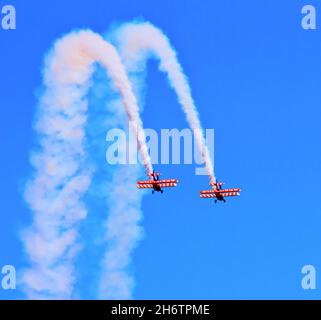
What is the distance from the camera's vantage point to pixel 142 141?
124688mm

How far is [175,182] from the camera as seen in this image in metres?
133

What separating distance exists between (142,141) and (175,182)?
30.9 ft
